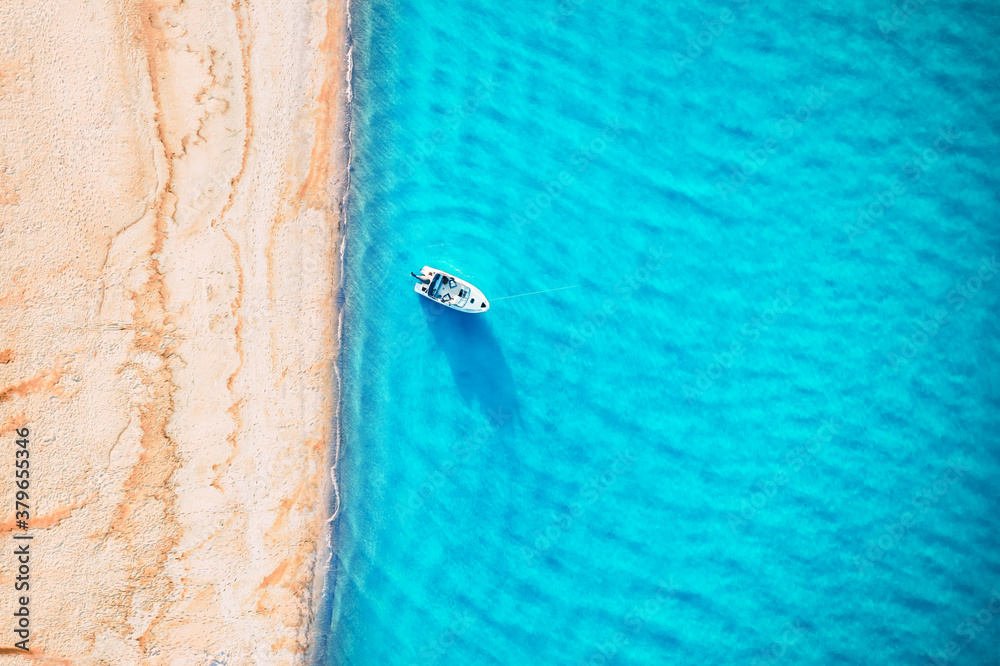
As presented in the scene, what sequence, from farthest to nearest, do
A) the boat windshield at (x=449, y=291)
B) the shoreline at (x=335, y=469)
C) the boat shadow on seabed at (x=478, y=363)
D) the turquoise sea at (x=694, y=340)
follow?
the shoreline at (x=335, y=469), the boat shadow on seabed at (x=478, y=363), the turquoise sea at (x=694, y=340), the boat windshield at (x=449, y=291)

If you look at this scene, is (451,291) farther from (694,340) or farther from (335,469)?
(694,340)

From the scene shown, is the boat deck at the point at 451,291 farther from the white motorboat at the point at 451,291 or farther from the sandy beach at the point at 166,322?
the sandy beach at the point at 166,322

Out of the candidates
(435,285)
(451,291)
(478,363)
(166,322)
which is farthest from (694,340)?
(166,322)

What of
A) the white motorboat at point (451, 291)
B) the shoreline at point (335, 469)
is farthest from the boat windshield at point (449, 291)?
the shoreline at point (335, 469)

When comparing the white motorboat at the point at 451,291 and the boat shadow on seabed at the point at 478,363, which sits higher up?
the white motorboat at the point at 451,291

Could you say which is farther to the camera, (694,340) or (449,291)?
(694,340)

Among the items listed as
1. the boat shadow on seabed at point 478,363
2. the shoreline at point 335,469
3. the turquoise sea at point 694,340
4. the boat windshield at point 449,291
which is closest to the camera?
the boat windshield at point 449,291
